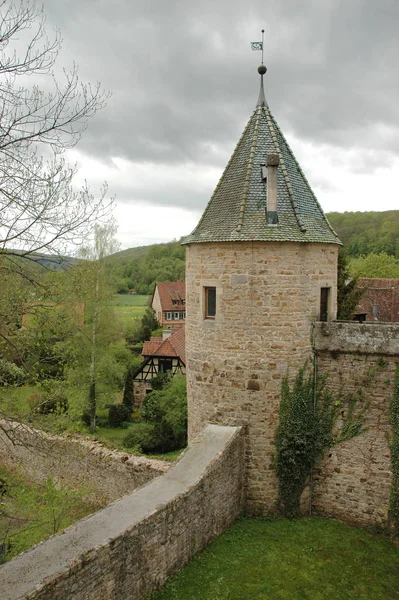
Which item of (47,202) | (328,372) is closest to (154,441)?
(328,372)

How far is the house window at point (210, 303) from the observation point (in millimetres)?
11062

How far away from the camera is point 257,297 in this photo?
1043cm

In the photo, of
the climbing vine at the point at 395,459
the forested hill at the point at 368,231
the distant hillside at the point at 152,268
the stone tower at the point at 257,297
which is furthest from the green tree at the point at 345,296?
the distant hillside at the point at 152,268

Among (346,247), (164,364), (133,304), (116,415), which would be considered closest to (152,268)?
(133,304)

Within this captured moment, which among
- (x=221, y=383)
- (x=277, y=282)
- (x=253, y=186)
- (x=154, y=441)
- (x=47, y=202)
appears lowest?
(x=154, y=441)

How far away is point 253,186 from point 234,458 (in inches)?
263

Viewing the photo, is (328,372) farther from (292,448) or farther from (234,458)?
(234,458)

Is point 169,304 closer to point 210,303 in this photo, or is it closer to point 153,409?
point 153,409

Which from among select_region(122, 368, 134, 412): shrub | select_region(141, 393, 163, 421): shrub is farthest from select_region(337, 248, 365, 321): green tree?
select_region(122, 368, 134, 412): shrub

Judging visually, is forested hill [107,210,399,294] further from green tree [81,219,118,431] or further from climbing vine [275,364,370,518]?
climbing vine [275,364,370,518]

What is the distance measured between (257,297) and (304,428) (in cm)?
341

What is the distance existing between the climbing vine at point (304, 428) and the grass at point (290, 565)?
2.60ft

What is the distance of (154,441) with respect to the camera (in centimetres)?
1905

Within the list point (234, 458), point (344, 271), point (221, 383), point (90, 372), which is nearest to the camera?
point (234, 458)
